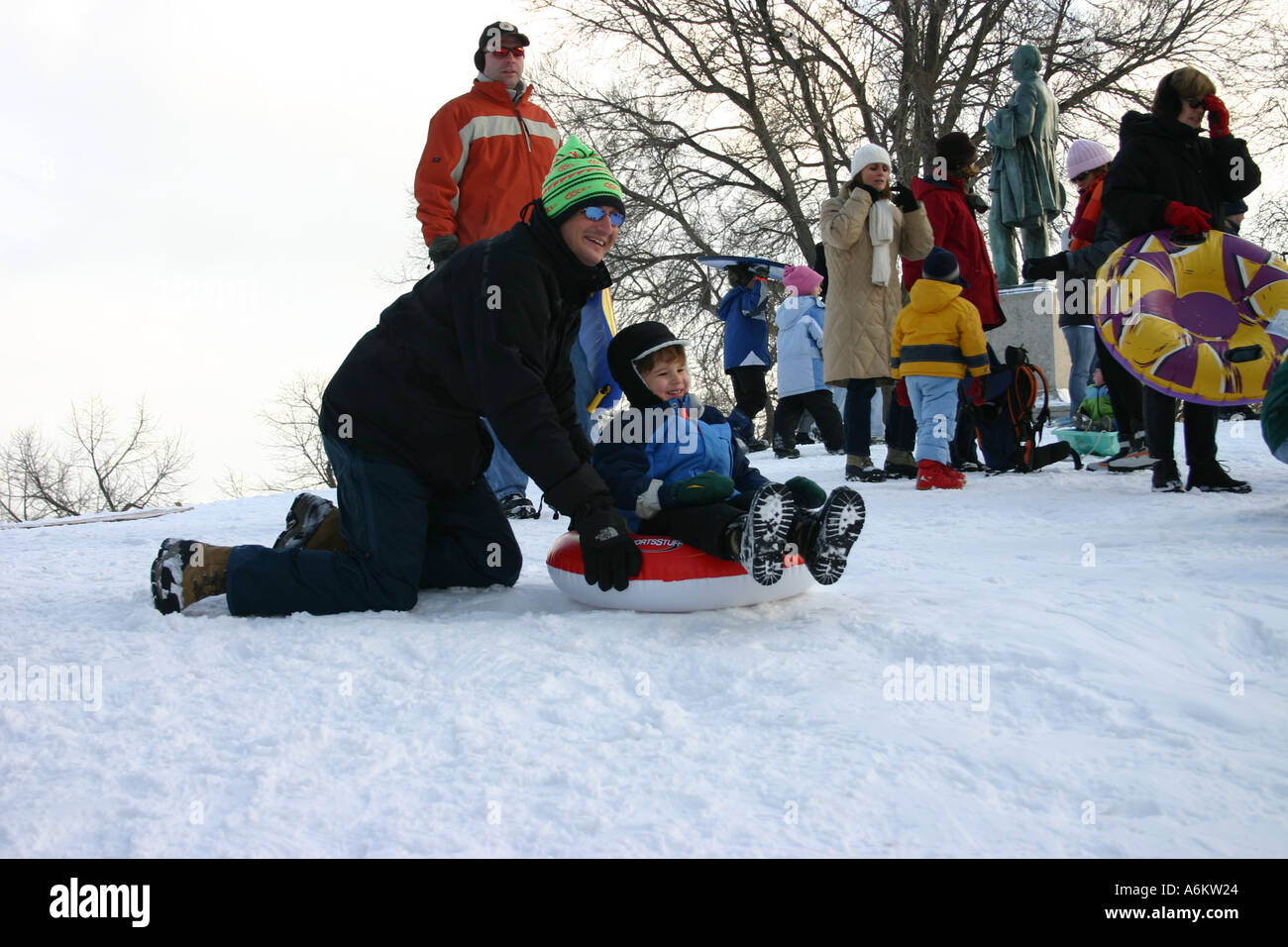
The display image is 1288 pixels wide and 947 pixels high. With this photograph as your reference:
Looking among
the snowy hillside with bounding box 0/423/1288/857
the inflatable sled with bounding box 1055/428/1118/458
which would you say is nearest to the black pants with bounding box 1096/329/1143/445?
the inflatable sled with bounding box 1055/428/1118/458

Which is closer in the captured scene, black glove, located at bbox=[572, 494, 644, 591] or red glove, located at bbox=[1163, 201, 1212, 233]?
black glove, located at bbox=[572, 494, 644, 591]

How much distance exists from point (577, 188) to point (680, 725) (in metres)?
1.46

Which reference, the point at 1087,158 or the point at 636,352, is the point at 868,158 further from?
the point at 636,352

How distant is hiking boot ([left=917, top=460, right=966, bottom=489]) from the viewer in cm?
528

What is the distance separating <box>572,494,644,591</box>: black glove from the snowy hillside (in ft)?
0.45

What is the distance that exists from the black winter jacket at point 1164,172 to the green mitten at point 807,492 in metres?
2.72

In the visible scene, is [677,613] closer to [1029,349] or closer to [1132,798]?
[1132,798]

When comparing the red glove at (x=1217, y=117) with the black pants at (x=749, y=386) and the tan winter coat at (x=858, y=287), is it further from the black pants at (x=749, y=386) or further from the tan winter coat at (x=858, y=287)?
the black pants at (x=749, y=386)

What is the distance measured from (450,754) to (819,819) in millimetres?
615

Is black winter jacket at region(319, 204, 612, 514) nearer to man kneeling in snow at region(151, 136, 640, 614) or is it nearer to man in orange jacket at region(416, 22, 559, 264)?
man kneeling in snow at region(151, 136, 640, 614)

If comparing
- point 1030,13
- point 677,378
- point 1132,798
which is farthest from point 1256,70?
point 1132,798

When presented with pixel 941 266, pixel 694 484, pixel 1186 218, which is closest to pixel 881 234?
pixel 941 266

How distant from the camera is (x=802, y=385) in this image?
8.26 meters
